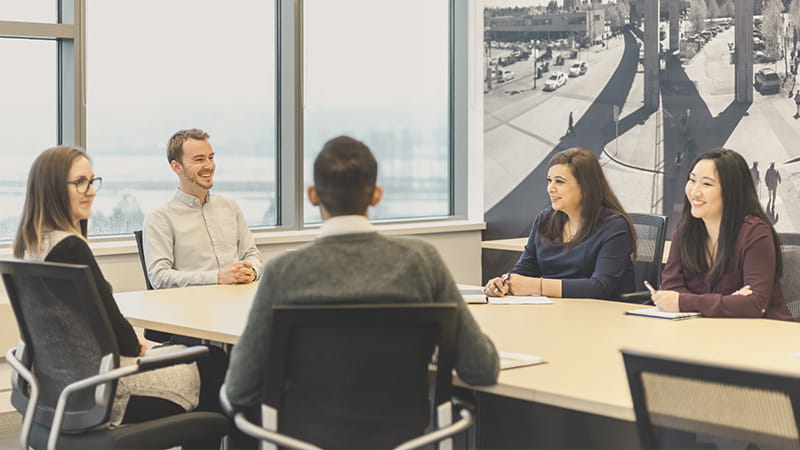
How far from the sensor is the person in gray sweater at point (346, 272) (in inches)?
78.2

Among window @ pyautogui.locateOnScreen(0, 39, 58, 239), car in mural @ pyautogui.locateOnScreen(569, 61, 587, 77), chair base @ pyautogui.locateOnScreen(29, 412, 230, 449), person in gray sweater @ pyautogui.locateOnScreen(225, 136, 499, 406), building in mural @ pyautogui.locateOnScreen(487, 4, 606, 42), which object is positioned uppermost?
building in mural @ pyautogui.locateOnScreen(487, 4, 606, 42)

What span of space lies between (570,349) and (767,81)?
3.31 meters

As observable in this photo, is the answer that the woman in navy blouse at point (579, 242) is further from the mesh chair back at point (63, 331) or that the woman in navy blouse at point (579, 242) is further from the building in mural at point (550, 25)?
the building in mural at point (550, 25)

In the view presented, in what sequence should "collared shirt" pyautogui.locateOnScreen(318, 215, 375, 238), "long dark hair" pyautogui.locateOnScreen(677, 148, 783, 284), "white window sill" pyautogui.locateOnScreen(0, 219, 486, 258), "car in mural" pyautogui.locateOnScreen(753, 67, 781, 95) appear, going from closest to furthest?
"collared shirt" pyautogui.locateOnScreen(318, 215, 375, 238) < "long dark hair" pyautogui.locateOnScreen(677, 148, 783, 284) < "white window sill" pyautogui.locateOnScreen(0, 219, 486, 258) < "car in mural" pyautogui.locateOnScreen(753, 67, 781, 95)

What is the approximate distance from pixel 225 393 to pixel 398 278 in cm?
52

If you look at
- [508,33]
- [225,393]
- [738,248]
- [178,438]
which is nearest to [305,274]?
[225,393]

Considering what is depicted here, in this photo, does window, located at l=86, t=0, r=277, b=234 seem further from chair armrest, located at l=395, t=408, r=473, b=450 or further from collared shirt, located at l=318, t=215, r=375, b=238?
chair armrest, located at l=395, t=408, r=473, b=450

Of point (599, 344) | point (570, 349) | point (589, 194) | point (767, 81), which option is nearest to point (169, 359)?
point (570, 349)

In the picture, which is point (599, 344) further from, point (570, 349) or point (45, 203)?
point (45, 203)

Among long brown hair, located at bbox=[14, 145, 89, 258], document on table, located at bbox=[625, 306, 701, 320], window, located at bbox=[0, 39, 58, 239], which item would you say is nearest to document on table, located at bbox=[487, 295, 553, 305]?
document on table, located at bbox=[625, 306, 701, 320]

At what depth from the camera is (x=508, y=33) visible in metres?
6.54

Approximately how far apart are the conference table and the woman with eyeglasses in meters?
0.23

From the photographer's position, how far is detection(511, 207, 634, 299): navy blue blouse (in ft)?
12.3

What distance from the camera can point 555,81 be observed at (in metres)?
6.30
